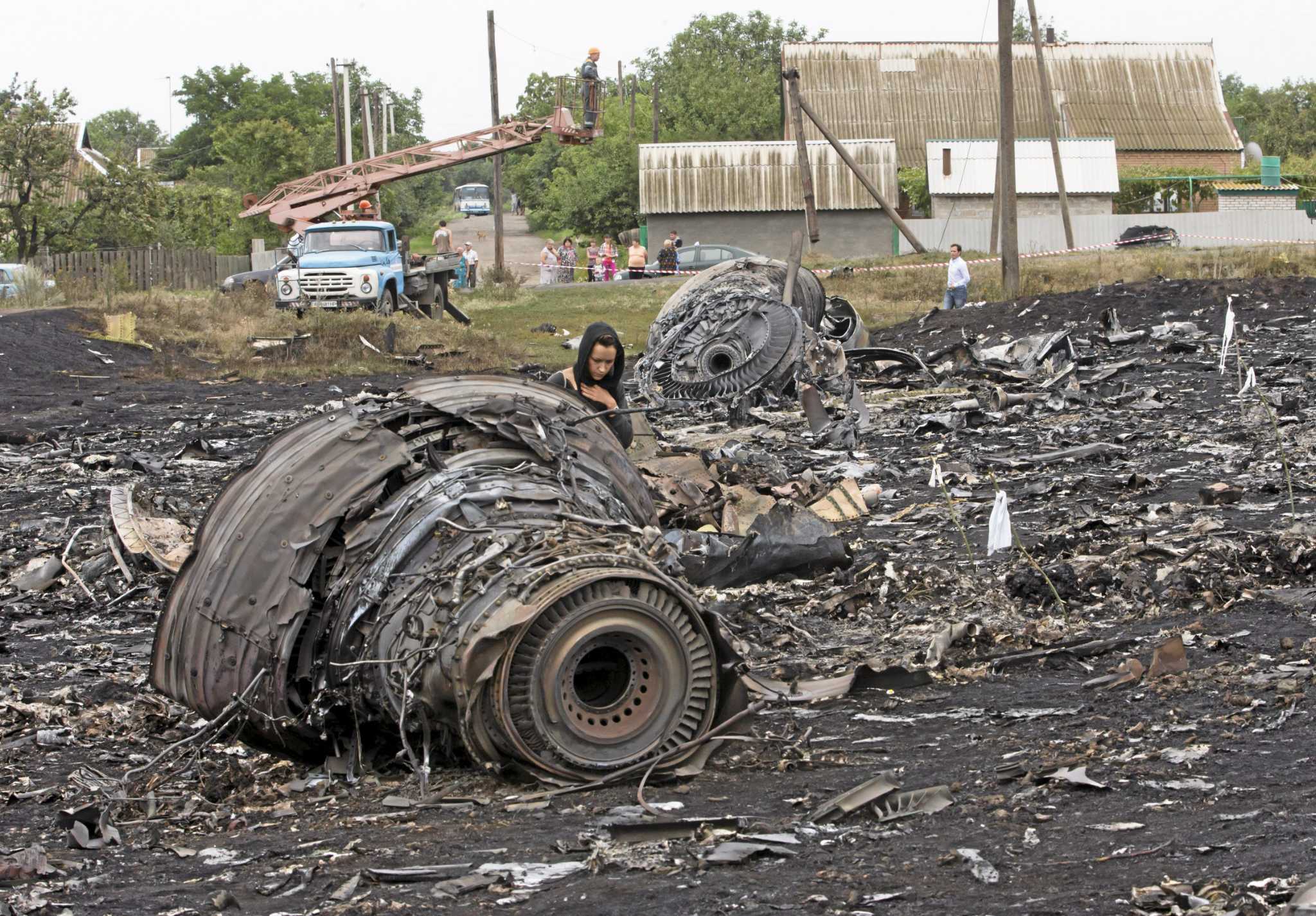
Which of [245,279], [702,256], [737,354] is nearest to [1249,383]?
[737,354]

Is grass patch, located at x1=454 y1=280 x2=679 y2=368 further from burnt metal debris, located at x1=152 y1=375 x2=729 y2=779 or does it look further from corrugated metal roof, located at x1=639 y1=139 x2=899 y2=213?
burnt metal debris, located at x1=152 y1=375 x2=729 y2=779

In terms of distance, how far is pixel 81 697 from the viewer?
6609mm

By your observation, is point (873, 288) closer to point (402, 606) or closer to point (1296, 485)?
point (1296, 485)

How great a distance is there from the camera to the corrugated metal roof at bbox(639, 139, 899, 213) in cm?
4516

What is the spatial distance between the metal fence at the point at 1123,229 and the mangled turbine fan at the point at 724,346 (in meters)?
24.4

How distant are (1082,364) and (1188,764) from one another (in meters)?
14.7

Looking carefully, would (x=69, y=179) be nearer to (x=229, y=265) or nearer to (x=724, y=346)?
(x=229, y=265)

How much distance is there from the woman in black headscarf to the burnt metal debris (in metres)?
1.54

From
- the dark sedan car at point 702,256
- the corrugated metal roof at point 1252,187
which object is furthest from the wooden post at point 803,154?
the corrugated metal roof at point 1252,187

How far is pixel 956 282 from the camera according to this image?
87.8ft

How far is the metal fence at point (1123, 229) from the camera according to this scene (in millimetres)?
41219

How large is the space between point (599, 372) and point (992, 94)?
50302 mm

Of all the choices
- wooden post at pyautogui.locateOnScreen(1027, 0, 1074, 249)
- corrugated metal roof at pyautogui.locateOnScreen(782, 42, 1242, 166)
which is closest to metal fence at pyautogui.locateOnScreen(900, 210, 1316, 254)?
wooden post at pyautogui.locateOnScreen(1027, 0, 1074, 249)

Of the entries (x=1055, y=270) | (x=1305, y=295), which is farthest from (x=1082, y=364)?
(x=1055, y=270)
